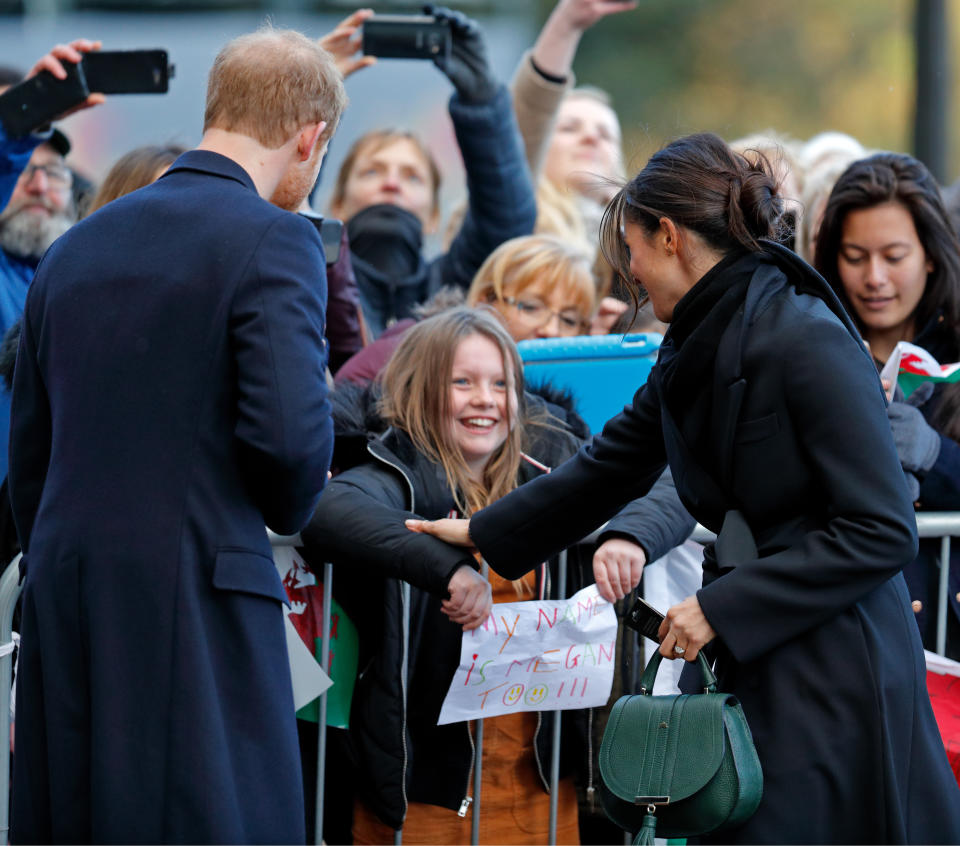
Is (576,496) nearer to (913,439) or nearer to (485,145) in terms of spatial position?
(913,439)

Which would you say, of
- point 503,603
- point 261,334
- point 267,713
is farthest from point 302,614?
point 261,334

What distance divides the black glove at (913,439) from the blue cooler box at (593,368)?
71 cm

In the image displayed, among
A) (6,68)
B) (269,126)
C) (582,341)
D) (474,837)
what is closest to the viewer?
(269,126)

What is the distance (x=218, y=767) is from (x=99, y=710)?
25 centimetres

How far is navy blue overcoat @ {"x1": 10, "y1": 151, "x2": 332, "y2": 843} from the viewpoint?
2639 millimetres

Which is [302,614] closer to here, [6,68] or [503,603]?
[503,603]

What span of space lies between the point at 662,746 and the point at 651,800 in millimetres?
104

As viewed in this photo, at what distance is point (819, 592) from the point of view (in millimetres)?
2617

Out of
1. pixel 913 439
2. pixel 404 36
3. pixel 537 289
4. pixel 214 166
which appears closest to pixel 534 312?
pixel 537 289

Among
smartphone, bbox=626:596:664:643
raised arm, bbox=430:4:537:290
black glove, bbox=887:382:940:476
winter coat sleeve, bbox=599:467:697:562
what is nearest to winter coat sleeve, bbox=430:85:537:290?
raised arm, bbox=430:4:537:290

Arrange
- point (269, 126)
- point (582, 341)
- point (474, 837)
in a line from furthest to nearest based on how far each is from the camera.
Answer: point (582, 341) → point (474, 837) → point (269, 126)

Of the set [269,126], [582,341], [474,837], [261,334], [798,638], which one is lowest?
[474,837]

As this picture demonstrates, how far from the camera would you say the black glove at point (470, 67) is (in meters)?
4.96

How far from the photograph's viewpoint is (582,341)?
13.7 feet
